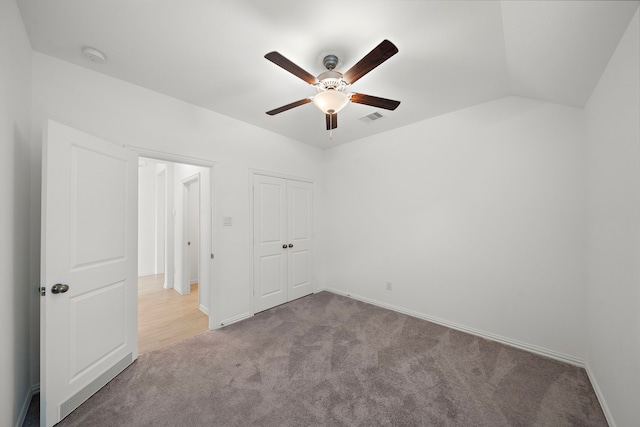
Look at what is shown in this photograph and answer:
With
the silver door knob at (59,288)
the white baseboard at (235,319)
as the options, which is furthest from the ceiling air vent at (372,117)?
the silver door knob at (59,288)

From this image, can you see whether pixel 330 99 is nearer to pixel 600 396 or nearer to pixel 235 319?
pixel 235 319

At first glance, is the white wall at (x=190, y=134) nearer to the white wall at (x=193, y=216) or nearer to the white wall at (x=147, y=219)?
the white wall at (x=193, y=216)

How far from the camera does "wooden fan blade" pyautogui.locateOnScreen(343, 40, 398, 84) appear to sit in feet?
4.50

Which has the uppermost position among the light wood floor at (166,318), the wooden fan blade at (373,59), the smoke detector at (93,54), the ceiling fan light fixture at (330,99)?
the smoke detector at (93,54)

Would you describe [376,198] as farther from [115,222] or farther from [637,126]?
[115,222]

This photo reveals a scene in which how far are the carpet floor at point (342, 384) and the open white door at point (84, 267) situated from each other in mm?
213

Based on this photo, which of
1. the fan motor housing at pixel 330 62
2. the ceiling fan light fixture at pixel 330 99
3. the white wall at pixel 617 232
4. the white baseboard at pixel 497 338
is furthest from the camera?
the white baseboard at pixel 497 338

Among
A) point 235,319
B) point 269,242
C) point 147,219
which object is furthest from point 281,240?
point 147,219

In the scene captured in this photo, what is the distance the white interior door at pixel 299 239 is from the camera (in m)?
3.93

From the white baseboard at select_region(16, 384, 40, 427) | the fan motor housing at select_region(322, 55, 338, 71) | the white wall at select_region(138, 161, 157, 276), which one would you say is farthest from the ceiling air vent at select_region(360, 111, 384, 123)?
the white wall at select_region(138, 161, 157, 276)

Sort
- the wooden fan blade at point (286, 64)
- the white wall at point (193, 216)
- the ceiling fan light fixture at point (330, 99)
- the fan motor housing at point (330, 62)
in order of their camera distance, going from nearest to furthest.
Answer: the wooden fan blade at point (286, 64), the ceiling fan light fixture at point (330, 99), the fan motor housing at point (330, 62), the white wall at point (193, 216)

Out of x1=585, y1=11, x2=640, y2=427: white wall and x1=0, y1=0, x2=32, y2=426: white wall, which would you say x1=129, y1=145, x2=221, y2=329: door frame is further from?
x1=585, y1=11, x2=640, y2=427: white wall

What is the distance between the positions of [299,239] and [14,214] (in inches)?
120

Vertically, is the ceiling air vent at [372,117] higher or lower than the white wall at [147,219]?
higher
